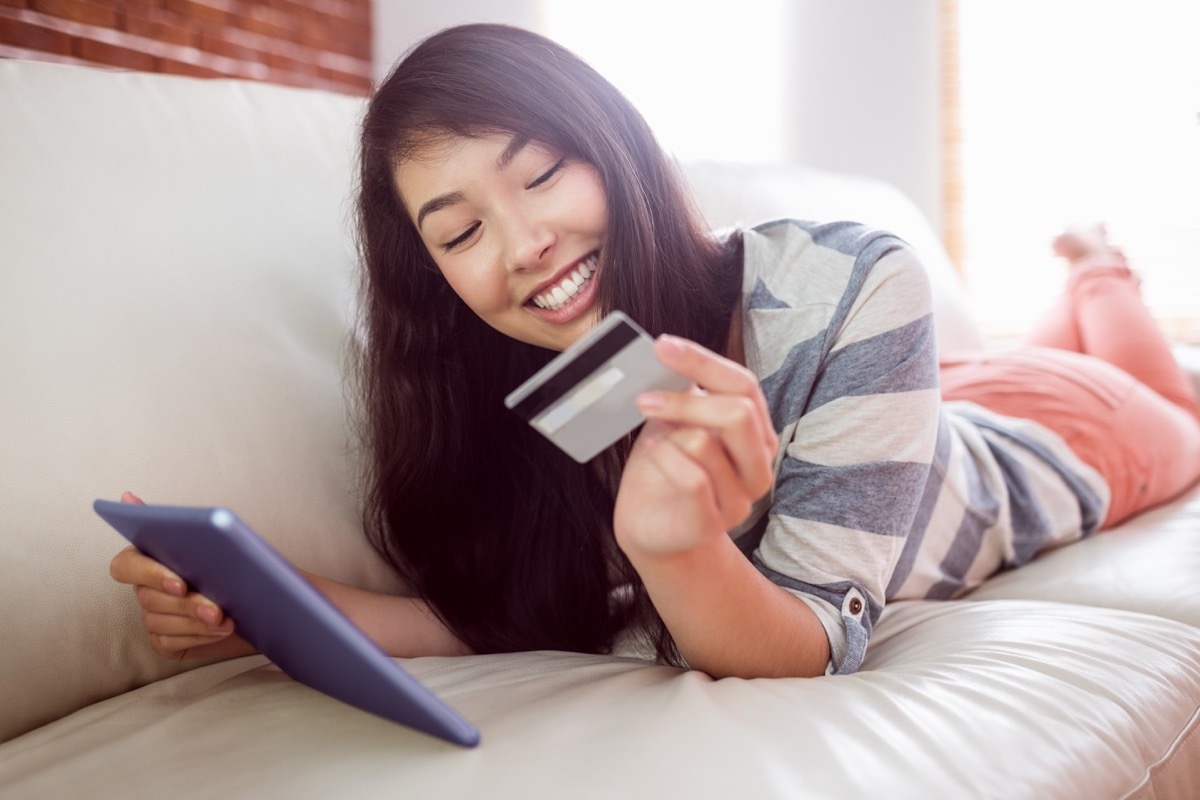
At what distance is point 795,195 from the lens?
1.70 m

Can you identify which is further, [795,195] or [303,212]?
[795,195]

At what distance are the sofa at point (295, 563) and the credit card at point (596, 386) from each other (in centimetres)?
19

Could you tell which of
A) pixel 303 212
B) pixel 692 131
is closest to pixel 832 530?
pixel 303 212

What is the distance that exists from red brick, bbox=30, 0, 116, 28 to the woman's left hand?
2790mm

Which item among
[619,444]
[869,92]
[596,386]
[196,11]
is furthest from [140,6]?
[596,386]

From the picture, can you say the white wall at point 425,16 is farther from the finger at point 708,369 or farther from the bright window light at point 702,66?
the finger at point 708,369

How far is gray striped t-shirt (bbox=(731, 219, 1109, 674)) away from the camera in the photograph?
32.7 inches

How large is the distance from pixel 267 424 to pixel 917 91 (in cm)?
289

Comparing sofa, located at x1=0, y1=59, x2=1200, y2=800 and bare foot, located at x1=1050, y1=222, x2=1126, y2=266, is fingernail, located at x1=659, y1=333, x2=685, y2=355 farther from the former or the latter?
bare foot, located at x1=1050, y1=222, x2=1126, y2=266

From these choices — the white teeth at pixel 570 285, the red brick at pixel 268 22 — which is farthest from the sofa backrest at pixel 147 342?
the red brick at pixel 268 22

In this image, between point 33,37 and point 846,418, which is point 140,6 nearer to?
point 33,37

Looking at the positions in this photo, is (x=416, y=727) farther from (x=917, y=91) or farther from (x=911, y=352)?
(x=917, y=91)

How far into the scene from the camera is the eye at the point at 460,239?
89cm

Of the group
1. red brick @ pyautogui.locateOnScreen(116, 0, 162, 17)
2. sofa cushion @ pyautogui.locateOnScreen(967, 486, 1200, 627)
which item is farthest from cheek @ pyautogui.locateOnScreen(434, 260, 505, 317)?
red brick @ pyautogui.locateOnScreen(116, 0, 162, 17)
